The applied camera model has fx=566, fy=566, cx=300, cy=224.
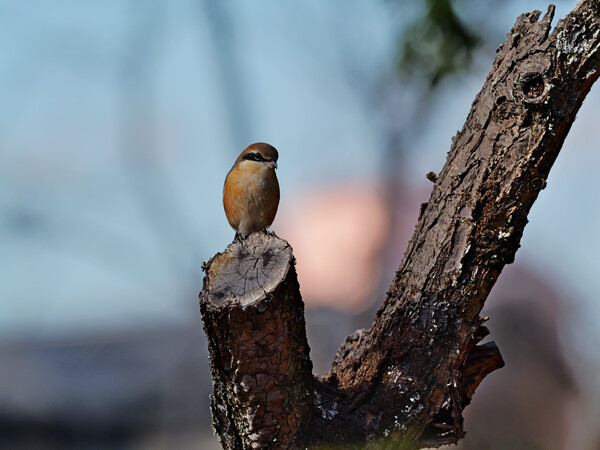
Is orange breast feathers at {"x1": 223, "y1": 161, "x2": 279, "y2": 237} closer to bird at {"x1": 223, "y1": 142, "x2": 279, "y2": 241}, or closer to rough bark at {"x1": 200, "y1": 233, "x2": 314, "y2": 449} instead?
bird at {"x1": 223, "y1": 142, "x2": 279, "y2": 241}

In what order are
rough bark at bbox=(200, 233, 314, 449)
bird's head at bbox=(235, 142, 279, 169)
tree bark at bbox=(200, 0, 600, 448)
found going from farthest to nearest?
1. bird's head at bbox=(235, 142, 279, 169)
2. tree bark at bbox=(200, 0, 600, 448)
3. rough bark at bbox=(200, 233, 314, 449)

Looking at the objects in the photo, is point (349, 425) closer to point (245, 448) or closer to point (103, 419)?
point (245, 448)

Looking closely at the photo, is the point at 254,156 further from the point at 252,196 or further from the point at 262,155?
the point at 252,196

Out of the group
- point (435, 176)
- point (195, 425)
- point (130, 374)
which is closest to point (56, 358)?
point (130, 374)

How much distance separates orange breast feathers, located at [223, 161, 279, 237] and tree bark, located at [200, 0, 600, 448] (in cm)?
130

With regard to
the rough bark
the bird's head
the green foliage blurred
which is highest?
the bird's head

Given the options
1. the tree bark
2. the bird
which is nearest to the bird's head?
the bird

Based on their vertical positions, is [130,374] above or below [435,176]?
above

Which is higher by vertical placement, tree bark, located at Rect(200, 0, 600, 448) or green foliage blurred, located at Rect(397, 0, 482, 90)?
green foliage blurred, located at Rect(397, 0, 482, 90)

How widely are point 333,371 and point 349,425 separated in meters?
0.39

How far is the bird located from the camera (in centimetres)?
347

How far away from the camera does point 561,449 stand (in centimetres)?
362

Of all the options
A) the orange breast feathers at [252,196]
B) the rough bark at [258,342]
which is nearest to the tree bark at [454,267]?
the rough bark at [258,342]

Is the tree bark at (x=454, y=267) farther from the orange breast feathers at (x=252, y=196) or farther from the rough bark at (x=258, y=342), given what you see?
the orange breast feathers at (x=252, y=196)
